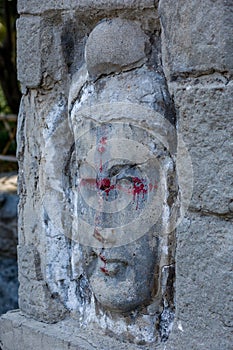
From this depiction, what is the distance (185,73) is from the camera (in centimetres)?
190

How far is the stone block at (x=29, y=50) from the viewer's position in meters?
2.38

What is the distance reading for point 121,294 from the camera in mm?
2164

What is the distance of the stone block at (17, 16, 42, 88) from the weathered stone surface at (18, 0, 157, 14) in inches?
1.6

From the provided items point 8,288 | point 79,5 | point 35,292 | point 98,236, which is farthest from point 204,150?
point 8,288

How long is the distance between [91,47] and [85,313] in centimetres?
100

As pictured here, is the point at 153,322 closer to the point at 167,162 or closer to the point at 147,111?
the point at 167,162

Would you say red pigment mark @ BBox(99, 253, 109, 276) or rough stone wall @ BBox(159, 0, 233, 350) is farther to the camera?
red pigment mark @ BBox(99, 253, 109, 276)

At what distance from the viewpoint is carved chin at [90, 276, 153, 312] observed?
2.15 m

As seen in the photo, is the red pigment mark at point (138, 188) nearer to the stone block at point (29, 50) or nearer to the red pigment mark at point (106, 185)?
the red pigment mark at point (106, 185)

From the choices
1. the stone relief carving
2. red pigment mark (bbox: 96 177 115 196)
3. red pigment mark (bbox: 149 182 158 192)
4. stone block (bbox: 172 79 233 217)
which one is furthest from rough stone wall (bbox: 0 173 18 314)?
stone block (bbox: 172 79 233 217)

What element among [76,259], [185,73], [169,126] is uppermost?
[185,73]

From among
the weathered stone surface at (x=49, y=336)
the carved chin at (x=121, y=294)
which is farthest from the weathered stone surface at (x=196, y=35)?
the weathered stone surface at (x=49, y=336)

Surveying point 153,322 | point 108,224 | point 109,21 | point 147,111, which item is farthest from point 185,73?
point 153,322

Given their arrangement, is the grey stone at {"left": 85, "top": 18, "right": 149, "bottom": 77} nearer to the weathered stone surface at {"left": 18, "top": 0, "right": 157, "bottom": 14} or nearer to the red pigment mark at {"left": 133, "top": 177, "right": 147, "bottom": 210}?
the weathered stone surface at {"left": 18, "top": 0, "right": 157, "bottom": 14}
